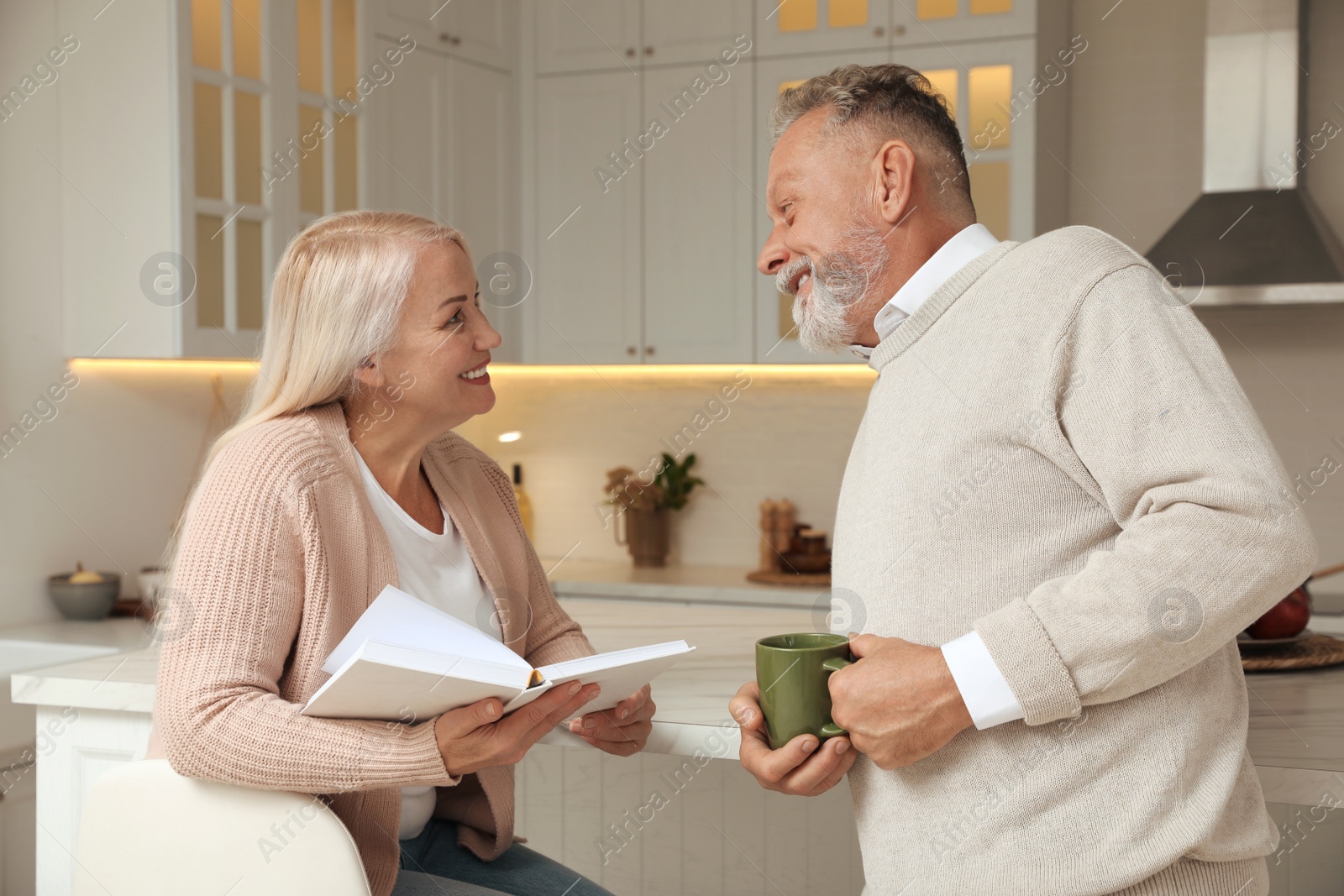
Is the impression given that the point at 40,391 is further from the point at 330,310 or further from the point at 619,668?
the point at 619,668

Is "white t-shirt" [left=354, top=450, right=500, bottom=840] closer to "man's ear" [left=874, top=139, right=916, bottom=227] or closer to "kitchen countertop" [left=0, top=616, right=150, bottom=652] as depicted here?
"man's ear" [left=874, top=139, right=916, bottom=227]

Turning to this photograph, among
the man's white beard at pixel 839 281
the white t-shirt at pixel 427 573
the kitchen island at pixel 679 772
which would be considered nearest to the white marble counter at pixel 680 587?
the kitchen island at pixel 679 772

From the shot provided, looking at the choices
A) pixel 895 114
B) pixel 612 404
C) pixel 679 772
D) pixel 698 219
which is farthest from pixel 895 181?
pixel 612 404

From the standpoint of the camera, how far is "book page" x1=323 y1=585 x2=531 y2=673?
3.68 ft

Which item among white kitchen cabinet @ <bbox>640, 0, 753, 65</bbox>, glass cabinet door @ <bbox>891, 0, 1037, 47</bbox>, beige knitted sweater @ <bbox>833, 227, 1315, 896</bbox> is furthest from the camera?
white kitchen cabinet @ <bbox>640, 0, 753, 65</bbox>

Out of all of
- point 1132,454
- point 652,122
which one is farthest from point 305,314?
point 652,122

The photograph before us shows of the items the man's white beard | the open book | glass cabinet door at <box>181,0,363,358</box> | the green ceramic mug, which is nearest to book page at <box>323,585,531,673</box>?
the open book

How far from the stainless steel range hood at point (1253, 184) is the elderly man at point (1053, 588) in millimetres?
2073

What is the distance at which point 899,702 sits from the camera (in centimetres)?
105

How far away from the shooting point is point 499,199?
3.58 m

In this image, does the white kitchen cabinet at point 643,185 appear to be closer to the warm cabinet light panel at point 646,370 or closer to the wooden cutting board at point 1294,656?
the warm cabinet light panel at point 646,370

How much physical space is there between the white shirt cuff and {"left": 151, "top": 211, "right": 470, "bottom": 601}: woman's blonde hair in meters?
0.73

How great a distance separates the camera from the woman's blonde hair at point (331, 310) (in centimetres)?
138

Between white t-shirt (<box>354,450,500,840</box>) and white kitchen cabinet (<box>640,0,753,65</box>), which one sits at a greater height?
white kitchen cabinet (<box>640,0,753,65</box>)
